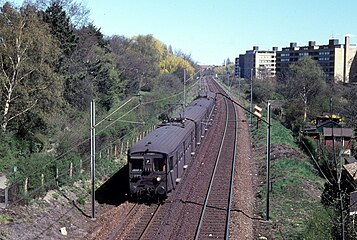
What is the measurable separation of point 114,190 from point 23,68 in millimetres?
10179

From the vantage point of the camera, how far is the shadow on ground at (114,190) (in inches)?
986

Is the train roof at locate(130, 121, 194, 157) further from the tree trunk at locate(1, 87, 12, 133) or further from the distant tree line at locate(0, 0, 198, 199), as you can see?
the tree trunk at locate(1, 87, 12, 133)

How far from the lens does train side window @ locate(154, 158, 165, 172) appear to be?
73.0 ft

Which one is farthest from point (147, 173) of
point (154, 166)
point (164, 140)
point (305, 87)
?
point (305, 87)

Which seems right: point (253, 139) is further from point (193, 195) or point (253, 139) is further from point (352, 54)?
point (352, 54)

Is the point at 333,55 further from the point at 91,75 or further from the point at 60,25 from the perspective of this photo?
the point at 60,25

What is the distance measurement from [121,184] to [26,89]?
9.10m

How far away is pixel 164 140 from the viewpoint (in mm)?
24250

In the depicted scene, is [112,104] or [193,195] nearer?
[193,195]

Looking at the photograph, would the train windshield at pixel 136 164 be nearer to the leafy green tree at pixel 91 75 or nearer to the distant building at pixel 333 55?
the leafy green tree at pixel 91 75

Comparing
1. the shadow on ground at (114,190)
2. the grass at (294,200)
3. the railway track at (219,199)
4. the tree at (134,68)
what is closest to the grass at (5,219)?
the shadow on ground at (114,190)

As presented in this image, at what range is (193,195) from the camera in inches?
971

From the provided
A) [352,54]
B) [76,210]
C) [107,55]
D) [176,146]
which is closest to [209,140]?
[176,146]

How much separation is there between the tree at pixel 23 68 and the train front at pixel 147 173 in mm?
11113
